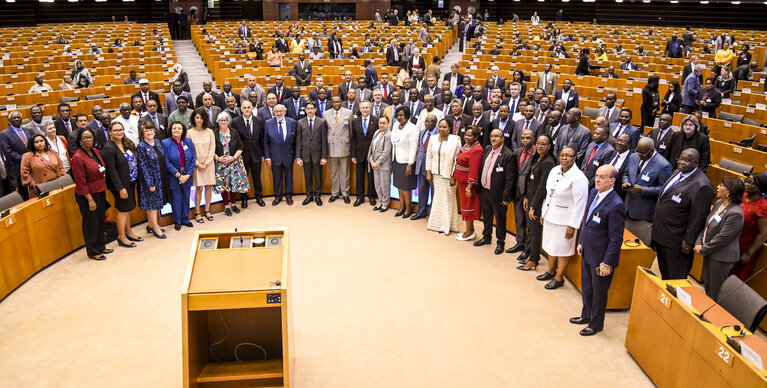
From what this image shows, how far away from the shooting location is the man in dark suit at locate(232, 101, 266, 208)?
7.62 m

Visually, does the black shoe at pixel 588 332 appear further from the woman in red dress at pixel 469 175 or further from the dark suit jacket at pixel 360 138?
the dark suit jacket at pixel 360 138

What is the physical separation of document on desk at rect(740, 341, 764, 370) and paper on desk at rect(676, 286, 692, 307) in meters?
0.61

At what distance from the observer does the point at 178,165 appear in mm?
6785

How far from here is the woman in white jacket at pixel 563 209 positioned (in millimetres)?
4992

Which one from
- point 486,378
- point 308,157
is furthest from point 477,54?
point 486,378

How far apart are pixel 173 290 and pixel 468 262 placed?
320 cm

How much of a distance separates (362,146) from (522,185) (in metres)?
2.73

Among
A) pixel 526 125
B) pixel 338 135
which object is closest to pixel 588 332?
pixel 526 125

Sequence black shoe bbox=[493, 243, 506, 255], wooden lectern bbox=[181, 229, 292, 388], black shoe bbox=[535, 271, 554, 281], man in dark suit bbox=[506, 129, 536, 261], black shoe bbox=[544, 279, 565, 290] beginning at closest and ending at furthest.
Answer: wooden lectern bbox=[181, 229, 292, 388] → black shoe bbox=[544, 279, 565, 290] → black shoe bbox=[535, 271, 554, 281] → man in dark suit bbox=[506, 129, 536, 261] → black shoe bbox=[493, 243, 506, 255]

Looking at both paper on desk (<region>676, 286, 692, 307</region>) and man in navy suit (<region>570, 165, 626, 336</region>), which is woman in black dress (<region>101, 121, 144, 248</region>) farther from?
paper on desk (<region>676, 286, 692, 307</region>)

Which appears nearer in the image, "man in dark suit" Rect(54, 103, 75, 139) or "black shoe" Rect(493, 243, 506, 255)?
"black shoe" Rect(493, 243, 506, 255)

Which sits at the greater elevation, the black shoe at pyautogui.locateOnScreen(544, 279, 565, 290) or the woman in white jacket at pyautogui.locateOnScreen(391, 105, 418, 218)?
the woman in white jacket at pyautogui.locateOnScreen(391, 105, 418, 218)

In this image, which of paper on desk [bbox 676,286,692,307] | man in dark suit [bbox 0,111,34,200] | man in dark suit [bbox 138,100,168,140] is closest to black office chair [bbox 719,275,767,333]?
paper on desk [bbox 676,286,692,307]

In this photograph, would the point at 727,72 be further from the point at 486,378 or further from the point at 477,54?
the point at 486,378
